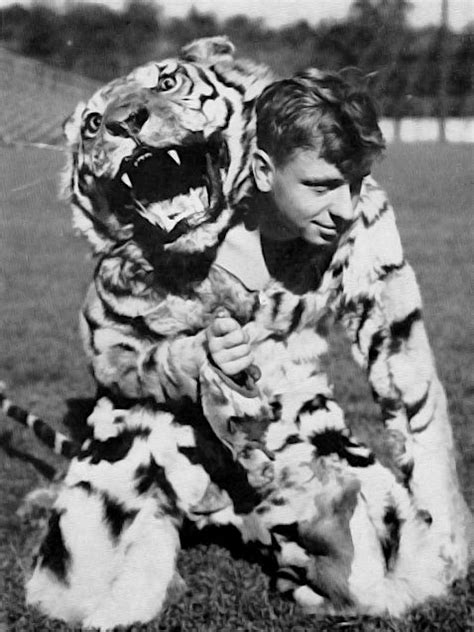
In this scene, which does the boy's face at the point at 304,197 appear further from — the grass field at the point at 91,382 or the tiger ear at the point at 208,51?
the tiger ear at the point at 208,51

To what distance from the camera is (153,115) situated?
344 cm

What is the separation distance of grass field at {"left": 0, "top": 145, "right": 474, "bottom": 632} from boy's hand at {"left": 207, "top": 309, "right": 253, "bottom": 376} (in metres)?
0.39

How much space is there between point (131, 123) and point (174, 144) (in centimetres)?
14

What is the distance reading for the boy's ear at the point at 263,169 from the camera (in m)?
3.46

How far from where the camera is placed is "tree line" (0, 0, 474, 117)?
352 centimetres

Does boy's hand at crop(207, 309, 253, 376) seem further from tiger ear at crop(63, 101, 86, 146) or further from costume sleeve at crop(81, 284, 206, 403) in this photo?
tiger ear at crop(63, 101, 86, 146)

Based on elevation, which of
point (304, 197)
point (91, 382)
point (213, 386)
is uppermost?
→ point (304, 197)

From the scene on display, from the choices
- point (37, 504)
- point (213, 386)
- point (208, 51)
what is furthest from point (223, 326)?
point (37, 504)

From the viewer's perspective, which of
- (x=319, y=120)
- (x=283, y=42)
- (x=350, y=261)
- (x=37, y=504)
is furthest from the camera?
(x=37, y=504)

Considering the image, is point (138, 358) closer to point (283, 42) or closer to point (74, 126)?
point (74, 126)

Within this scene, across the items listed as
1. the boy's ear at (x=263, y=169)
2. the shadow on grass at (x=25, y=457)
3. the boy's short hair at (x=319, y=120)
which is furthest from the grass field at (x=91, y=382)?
the boy's ear at (x=263, y=169)

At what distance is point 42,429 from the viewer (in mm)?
3982

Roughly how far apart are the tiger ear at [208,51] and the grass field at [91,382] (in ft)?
1.66

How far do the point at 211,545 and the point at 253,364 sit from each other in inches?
27.8
